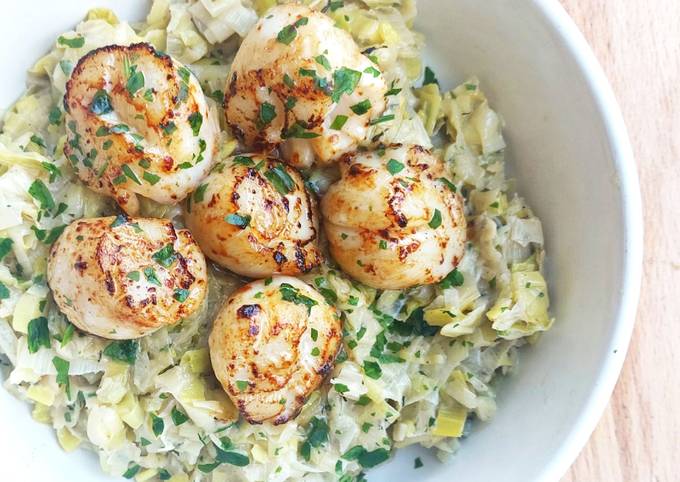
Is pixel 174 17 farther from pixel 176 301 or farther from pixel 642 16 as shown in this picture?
pixel 642 16

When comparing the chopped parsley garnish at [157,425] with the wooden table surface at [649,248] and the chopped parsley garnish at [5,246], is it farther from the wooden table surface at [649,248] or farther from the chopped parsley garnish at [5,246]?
the wooden table surface at [649,248]

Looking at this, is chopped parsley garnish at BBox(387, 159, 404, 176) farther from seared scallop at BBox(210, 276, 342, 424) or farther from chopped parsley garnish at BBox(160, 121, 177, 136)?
chopped parsley garnish at BBox(160, 121, 177, 136)

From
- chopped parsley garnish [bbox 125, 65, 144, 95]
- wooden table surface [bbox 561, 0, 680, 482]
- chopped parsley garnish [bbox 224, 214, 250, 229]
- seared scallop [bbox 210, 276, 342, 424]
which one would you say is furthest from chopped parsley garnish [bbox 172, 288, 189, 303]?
wooden table surface [bbox 561, 0, 680, 482]

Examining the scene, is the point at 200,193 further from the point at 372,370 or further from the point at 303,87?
the point at 372,370

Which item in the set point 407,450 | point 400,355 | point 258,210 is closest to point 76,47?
point 258,210

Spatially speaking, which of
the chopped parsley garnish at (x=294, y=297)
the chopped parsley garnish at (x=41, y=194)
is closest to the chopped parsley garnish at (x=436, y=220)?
the chopped parsley garnish at (x=294, y=297)

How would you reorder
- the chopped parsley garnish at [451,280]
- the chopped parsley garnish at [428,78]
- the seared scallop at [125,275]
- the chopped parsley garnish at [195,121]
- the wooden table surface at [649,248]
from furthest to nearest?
the wooden table surface at [649,248] < the chopped parsley garnish at [428,78] < the chopped parsley garnish at [451,280] < the chopped parsley garnish at [195,121] < the seared scallop at [125,275]
